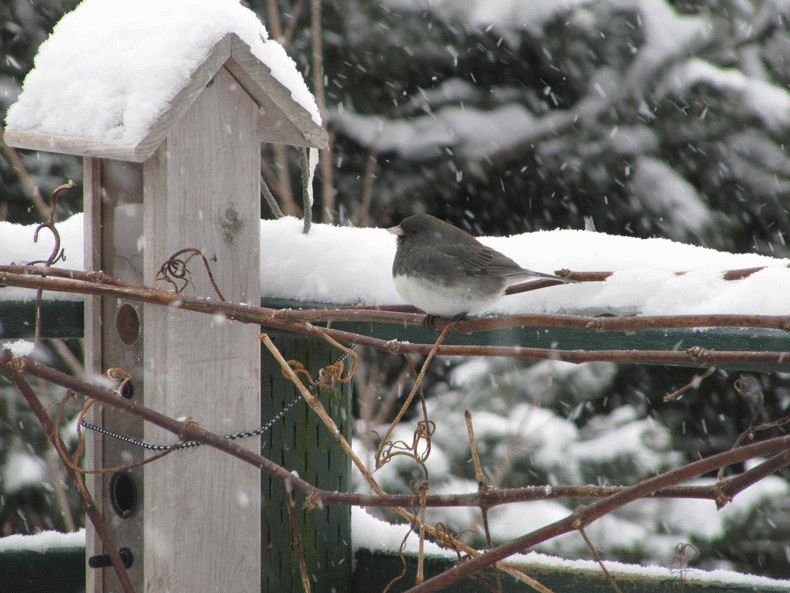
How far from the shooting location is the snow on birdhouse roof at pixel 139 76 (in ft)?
4.76

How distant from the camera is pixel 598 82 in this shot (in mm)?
3854

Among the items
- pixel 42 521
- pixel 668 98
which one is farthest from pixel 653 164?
pixel 42 521

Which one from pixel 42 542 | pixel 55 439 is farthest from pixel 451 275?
pixel 42 542

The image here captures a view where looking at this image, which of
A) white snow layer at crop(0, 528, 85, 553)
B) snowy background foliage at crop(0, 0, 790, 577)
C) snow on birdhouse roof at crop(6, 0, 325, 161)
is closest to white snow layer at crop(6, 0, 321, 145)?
snow on birdhouse roof at crop(6, 0, 325, 161)

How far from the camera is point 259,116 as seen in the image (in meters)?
1.67

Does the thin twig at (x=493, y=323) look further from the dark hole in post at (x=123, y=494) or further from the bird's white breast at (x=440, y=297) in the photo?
the dark hole in post at (x=123, y=494)

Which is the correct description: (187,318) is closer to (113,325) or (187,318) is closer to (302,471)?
(113,325)

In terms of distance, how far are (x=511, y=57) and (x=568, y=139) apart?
476 mm

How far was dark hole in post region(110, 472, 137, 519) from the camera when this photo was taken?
65.0 inches

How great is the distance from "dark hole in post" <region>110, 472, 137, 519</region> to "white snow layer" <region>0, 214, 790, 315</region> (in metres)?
0.37

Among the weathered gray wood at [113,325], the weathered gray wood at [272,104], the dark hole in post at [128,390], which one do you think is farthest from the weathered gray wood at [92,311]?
the weathered gray wood at [272,104]

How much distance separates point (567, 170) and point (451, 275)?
2321 mm

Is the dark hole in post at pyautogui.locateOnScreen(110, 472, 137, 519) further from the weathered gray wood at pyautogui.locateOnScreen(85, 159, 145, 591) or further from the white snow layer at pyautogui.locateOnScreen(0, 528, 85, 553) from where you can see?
the white snow layer at pyautogui.locateOnScreen(0, 528, 85, 553)

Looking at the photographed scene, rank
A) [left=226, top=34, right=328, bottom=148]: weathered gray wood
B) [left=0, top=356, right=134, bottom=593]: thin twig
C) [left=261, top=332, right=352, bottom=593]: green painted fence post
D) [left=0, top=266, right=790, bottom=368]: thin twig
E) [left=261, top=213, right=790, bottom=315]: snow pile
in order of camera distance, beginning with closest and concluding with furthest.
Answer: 1. [left=0, top=266, right=790, bottom=368]: thin twig
2. [left=0, top=356, right=134, bottom=593]: thin twig
3. [left=261, top=213, right=790, bottom=315]: snow pile
4. [left=226, top=34, right=328, bottom=148]: weathered gray wood
5. [left=261, top=332, right=352, bottom=593]: green painted fence post
